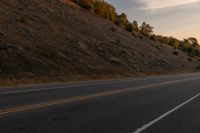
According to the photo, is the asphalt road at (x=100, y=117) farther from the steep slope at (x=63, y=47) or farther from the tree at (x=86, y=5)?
the tree at (x=86, y=5)

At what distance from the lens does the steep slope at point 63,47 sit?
36.9 meters

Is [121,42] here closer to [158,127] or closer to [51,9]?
[51,9]

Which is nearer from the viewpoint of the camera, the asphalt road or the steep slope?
the asphalt road

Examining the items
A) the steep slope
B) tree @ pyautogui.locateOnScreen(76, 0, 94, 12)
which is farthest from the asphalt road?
tree @ pyautogui.locateOnScreen(76, 0, 94, 12)

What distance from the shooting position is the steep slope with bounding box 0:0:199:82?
36.9 metres

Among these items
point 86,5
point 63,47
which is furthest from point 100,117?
point 86,5

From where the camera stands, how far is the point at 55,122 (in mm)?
11023

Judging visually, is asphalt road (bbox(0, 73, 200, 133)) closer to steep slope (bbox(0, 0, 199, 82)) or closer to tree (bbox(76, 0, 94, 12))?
steep slope (bbox(0, 0, 199, 82))

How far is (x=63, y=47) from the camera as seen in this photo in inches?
1849

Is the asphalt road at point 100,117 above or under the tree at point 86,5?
under

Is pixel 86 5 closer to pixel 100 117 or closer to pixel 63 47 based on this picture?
pixel 63 47

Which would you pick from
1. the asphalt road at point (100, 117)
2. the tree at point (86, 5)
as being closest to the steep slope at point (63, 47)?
the tree at point (86, 5)

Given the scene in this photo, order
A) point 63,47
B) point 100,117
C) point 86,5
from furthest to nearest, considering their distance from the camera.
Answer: point 86,5
point 63,47
point 100,117

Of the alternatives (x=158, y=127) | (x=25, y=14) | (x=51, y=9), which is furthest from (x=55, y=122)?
(x=51, y=9)
